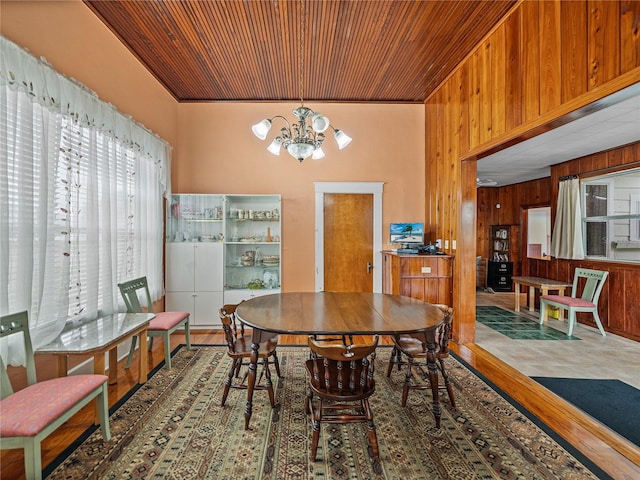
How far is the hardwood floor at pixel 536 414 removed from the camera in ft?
6.05

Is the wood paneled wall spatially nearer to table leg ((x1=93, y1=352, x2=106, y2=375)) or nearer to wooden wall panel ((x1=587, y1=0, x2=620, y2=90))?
wooden wall panel ((x1=587, y1=0, x2=620, y2=90))

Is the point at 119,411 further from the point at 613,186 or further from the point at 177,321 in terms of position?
the point at 613,186

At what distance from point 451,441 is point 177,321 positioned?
2.72 metres

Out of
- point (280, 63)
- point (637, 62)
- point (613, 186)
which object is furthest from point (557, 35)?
point (613, 186)

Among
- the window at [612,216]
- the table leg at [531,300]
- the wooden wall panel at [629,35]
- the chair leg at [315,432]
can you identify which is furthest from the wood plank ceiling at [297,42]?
the table leg at [531,300]

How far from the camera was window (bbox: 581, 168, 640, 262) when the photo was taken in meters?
4.38

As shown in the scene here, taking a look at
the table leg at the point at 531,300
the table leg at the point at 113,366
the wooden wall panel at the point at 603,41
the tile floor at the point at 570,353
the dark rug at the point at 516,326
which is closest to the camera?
the wooden wall panel at the point at 603,41

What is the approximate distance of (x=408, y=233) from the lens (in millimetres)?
4520

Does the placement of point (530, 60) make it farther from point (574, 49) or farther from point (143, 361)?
point (143, 361)

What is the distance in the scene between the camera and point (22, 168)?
209 cm

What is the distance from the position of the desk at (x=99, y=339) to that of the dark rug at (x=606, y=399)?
367 cm

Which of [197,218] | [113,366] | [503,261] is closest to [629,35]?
[113,366]

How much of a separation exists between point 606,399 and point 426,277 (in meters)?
1.94

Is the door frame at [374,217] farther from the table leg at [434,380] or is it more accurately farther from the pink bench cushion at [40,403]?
the pink bench cushion at [40,403]
